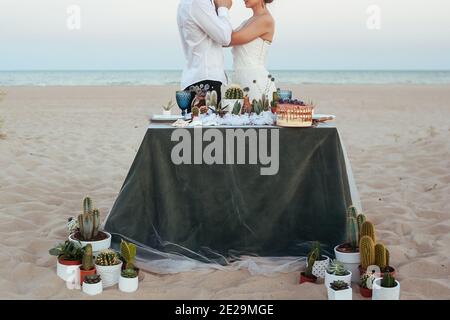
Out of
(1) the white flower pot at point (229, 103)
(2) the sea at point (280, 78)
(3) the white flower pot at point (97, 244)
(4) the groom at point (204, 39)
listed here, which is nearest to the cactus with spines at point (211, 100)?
(1) the white flower pot at point (229, 103)

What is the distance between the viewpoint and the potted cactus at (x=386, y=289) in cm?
310

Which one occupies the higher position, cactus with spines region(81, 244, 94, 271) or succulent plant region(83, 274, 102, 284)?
cactus with spines region(81, 244, 94, 271)

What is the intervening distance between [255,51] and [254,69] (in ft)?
0.42

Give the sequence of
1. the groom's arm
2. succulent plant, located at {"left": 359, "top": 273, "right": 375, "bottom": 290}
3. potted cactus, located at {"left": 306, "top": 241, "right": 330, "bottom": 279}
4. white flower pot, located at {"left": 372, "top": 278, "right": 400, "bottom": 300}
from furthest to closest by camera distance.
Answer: the groom's arm, potted cactus, located at {"left": 306, "top": 241, "right": 330, "bottom": 279}, succulent plant, located at {"left": 359, "top": 273, "right": 375, "bottom": 290}, white flower pot, located at {"left": 372, "top": 278, "right": 400, "bottom": 300}

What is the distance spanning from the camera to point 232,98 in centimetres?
381

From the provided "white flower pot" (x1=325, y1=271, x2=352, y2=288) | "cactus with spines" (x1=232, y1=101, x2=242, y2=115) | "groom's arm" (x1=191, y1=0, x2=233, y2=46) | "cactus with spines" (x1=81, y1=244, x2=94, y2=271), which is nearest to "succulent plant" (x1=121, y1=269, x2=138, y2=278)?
"cactus with spines" (x1=81, y1=244, x2=94, y2=271)

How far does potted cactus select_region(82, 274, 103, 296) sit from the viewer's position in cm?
326

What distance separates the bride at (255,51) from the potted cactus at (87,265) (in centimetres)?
151

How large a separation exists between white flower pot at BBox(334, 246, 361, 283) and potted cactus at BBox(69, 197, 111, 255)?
1409mm

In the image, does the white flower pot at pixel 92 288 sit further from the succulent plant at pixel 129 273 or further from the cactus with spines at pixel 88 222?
the cactus with spines at pixel 88 222

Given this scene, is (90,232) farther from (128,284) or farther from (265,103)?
(265,103)

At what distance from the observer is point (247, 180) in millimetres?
3684

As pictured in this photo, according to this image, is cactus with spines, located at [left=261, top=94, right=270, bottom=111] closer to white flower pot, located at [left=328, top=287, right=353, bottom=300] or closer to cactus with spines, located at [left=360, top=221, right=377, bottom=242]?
cactus with spines, located at [left=360, top=221, right=377, bottom=242]

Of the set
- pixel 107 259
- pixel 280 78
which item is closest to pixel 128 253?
pixel 107 259
